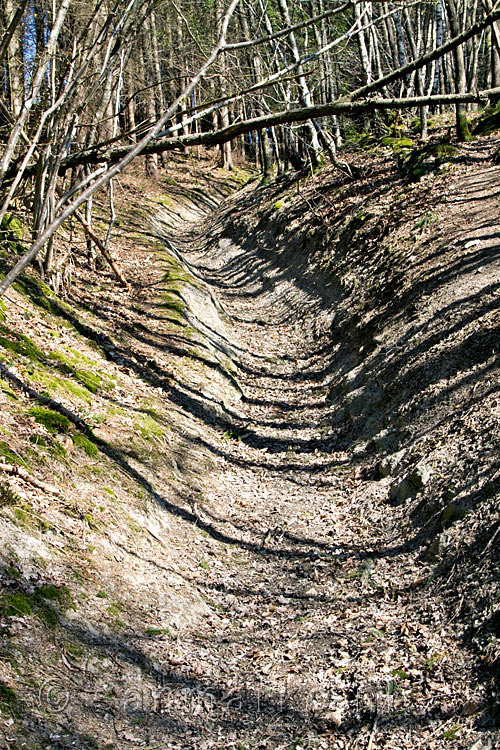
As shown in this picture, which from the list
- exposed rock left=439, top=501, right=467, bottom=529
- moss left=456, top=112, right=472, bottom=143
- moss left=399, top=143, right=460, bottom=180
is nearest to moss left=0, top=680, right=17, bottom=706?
exposed rock left=439, top=501, right=467, bottom=529

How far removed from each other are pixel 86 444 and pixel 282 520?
2288 millimetres

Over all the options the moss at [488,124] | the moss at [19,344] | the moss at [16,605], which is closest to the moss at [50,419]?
the moss at [19,344]

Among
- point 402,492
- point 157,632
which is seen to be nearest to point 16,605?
point 157,632

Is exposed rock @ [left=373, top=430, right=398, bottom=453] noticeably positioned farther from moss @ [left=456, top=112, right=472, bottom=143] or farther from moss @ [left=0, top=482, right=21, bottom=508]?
moss @ [left=456, top=112, right=472, bottom=143]

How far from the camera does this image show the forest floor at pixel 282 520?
3475 mm

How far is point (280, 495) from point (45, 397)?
295 centimetres

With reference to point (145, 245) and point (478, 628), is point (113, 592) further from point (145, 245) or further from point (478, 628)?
point (145, 245)

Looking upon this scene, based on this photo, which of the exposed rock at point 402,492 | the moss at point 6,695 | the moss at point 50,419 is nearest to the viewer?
the moss at point 6,695

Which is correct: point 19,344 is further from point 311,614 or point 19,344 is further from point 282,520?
point 311,614

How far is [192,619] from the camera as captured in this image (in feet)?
14.6

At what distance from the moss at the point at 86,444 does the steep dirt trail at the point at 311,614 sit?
1.32 metres

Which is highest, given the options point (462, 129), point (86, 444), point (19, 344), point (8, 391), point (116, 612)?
point (462, 129)

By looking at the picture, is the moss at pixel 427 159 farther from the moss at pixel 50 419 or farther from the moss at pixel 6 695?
the moss at pixel 6 695

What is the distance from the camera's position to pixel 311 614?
4.69 m
